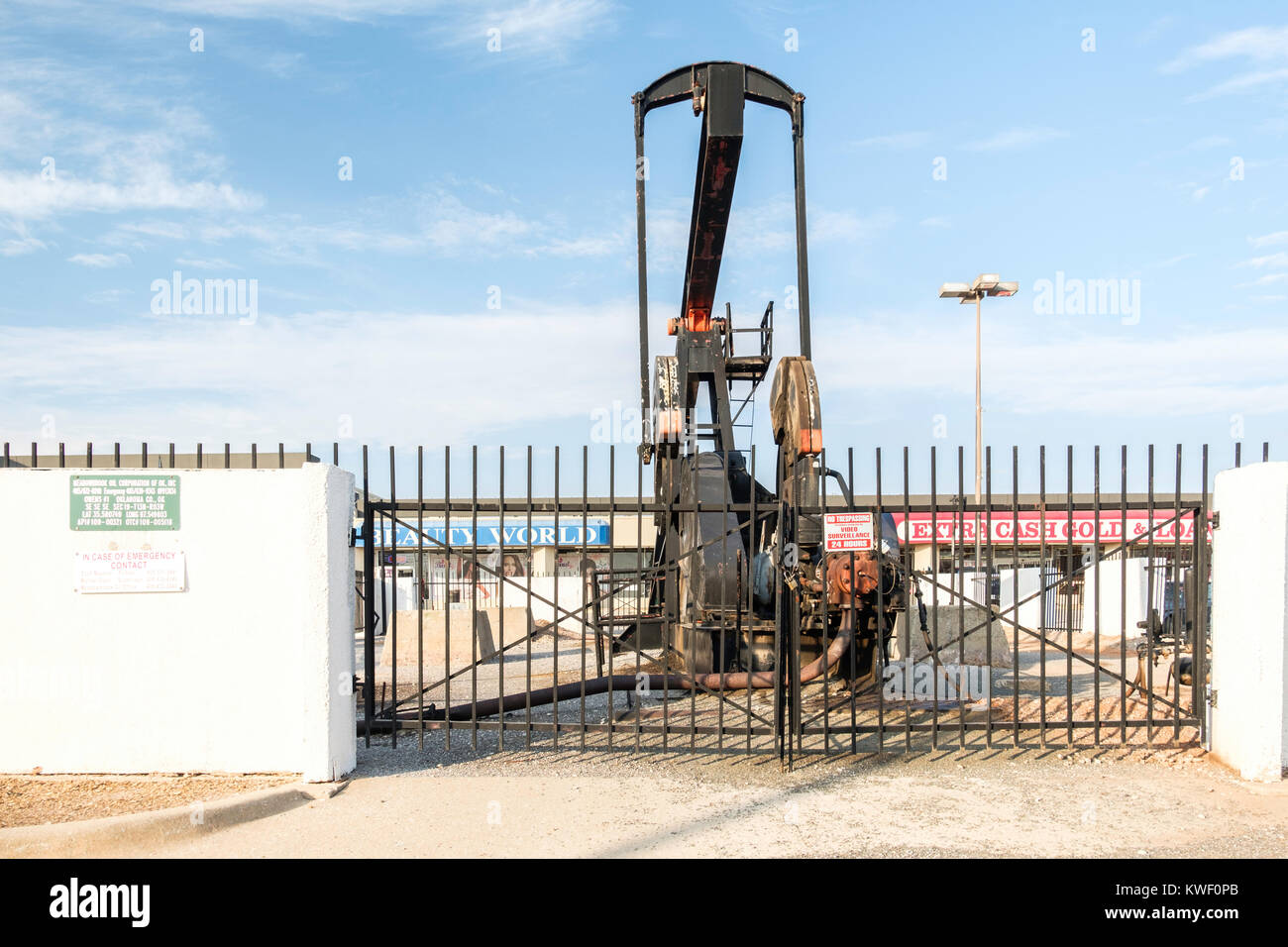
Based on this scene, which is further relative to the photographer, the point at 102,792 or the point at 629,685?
the point at 629,685

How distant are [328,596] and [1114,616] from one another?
25301mm

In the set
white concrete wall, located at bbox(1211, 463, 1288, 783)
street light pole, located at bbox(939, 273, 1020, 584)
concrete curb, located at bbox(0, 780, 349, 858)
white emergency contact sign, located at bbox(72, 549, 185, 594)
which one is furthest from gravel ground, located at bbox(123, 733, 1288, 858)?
street light pole, located at bbox(939, 273, 1020, 584)

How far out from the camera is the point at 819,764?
8594mm

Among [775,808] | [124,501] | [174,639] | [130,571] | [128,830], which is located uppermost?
[124,501]

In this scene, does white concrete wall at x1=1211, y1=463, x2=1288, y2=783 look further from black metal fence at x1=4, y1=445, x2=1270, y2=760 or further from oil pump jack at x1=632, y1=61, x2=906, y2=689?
oil pump jack at x1=632, y1=61, x2=906, y2=689

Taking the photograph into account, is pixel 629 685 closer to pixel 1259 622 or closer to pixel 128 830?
pixel 128 830

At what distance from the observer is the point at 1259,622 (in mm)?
8125

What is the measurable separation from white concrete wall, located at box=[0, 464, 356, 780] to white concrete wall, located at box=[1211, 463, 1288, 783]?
282 inches

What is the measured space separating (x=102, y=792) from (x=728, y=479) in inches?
282

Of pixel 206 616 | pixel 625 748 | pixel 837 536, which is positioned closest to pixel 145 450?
pixel 206 616

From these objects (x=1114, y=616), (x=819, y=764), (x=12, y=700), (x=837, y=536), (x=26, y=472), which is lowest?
(x=1114, y=616)

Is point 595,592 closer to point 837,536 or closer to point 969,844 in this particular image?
point 837,536

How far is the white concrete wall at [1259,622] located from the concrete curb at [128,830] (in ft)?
24.8

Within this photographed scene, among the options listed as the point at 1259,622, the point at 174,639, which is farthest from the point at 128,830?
the point at 1259,622
